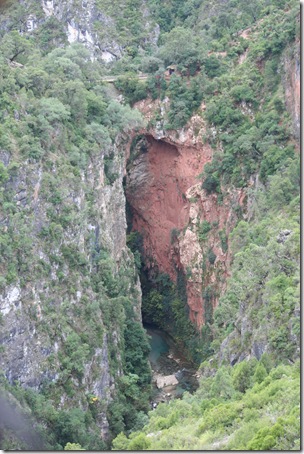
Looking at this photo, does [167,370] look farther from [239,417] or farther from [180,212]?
[239,417]

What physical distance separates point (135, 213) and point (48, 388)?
19686 mm

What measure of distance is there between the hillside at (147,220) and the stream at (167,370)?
0.66 meters

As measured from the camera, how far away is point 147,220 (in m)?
46.8

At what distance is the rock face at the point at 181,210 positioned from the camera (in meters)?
40.0

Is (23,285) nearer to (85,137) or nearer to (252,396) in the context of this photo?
(85,137)

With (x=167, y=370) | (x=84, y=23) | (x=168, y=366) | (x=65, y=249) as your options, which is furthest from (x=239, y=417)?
(x=84, y=23)

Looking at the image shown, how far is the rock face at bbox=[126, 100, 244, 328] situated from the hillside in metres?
0.11

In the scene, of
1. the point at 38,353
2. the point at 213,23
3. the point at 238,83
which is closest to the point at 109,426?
the point at 38,353

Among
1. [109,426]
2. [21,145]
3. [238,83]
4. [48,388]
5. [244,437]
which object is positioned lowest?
[109,426]

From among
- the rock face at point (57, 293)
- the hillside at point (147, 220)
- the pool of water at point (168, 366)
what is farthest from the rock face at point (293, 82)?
the pool of water at point (168, 366)

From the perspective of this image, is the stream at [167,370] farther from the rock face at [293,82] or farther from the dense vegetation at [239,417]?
the rock face at [293,82]

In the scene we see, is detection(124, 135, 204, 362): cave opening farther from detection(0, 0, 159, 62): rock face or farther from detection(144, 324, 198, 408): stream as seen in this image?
detection(0, 0, 159, 62): rock face

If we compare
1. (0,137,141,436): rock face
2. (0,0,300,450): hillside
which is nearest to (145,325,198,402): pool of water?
(0,0,300,450): hillside

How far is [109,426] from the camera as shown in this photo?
3191 centimetres
